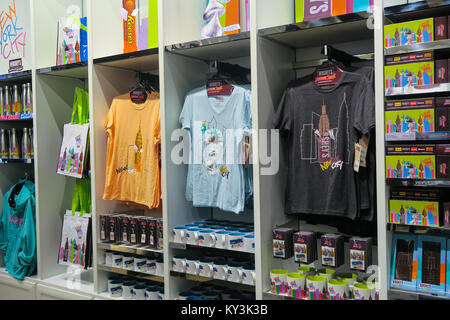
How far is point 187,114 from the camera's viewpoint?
9.34ft

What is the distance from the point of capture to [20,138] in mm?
3918

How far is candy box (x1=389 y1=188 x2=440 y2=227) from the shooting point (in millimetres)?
1978

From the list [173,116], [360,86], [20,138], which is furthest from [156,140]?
[20,138]

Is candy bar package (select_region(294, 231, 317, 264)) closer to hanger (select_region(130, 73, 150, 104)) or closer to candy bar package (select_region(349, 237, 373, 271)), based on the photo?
candy bar package (select_region(349, 237, 373, 271))

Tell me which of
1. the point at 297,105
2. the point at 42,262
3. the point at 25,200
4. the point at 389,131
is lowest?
the point at 42,262

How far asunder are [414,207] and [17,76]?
333cm

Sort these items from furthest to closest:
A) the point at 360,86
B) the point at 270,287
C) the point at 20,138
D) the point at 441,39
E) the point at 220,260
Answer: the point at 20,138, the point at 220,260, the point at 270,287, the point at 360,86, the point at 441,39

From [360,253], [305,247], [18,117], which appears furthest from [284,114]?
[18,117]

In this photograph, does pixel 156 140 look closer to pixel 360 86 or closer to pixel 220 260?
pixel 220 260

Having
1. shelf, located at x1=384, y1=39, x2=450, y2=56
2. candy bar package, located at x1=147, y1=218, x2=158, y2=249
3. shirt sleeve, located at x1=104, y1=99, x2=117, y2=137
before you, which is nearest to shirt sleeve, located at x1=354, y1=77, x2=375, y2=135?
shelf, located at x1=384, y1=39, x2=450, y2=56

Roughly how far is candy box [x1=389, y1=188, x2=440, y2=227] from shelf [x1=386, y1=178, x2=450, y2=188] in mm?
49

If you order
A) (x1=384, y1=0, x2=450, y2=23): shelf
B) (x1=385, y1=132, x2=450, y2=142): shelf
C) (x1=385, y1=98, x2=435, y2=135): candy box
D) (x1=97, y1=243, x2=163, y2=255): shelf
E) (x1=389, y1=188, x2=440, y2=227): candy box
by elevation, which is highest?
(x1=384, y1=0, x2=450, y2=23): shelf

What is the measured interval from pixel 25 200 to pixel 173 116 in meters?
1.73

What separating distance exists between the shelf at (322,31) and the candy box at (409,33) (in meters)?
0.15
